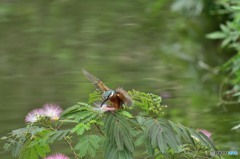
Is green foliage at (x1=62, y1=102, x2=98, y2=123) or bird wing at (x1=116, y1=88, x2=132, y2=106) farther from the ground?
bird wing at (x1=116, y1=88, x2=132, y2=106)

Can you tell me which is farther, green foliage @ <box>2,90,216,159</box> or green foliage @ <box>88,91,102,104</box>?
green foliage @ <box>88,91,102,104</box>

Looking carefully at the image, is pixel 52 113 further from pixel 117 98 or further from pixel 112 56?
pixel 112 56

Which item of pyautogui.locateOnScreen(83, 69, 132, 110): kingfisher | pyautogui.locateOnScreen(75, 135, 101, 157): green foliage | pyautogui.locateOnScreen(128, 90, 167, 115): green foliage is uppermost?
pyautogui.locateOnScreen(83, 69, 132, 110): kingfisher

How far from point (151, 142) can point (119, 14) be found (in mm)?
4147

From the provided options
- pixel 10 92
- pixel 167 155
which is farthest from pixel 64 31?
pixel 167 155

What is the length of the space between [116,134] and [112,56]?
3.31 meters

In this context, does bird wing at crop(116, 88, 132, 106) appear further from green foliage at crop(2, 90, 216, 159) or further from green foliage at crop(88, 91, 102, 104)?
green foliage at crop(88, 91, 102, 104)

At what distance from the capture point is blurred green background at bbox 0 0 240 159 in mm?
4191

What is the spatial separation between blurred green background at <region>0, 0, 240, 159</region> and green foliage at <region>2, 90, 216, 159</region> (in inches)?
59.7

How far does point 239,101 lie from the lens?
154 inches

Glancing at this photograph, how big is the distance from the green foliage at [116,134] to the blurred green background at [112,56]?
152 centimetres

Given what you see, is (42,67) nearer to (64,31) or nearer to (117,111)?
(64,31)

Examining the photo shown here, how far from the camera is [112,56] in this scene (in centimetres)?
503

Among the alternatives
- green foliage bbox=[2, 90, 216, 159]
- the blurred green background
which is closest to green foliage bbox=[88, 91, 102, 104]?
green foliage bbox=[2, 90, 216, 159]
